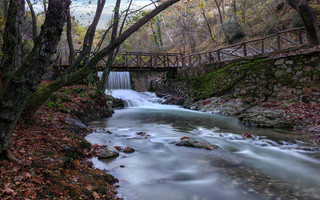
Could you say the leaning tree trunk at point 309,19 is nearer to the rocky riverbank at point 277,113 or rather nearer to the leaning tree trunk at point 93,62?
the rocky riverbank at point 277,113

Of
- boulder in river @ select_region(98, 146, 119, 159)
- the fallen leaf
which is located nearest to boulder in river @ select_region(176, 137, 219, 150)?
boulder in river @ select_region(98, 146, 119, 159)

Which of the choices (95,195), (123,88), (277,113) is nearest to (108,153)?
(95,195)

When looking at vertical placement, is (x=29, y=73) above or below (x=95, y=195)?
above

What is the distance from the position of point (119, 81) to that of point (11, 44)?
17.8 m

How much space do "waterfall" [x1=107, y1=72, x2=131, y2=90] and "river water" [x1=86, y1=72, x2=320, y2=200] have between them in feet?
48.0

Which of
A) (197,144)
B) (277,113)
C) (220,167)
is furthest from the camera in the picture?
(277,113)

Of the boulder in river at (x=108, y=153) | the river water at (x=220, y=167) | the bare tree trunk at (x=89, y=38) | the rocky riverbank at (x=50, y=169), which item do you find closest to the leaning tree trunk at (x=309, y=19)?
the river water at (x=220, y=167)

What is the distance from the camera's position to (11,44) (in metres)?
3.94

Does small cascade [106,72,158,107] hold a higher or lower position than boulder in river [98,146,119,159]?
higher

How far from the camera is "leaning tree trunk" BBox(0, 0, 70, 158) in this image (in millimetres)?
2631

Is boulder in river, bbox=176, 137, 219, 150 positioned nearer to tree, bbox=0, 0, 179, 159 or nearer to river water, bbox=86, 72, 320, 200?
river water, bbox=86, 72, 320, 200

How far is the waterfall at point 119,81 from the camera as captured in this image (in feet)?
69.8

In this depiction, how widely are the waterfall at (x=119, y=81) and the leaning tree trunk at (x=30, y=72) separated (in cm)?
1845

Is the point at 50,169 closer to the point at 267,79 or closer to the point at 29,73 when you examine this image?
the point at 29,73
